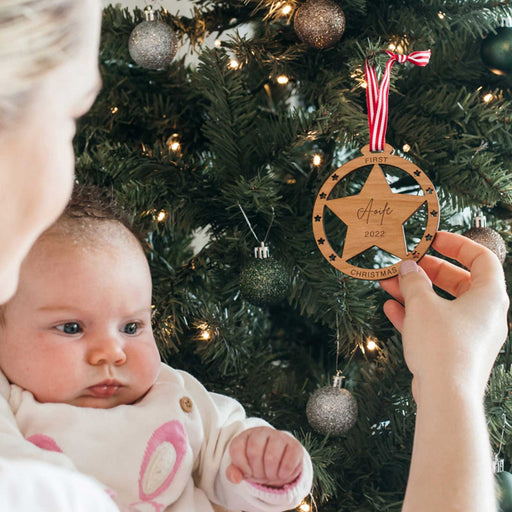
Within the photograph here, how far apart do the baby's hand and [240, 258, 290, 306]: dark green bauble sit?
0.28 metres

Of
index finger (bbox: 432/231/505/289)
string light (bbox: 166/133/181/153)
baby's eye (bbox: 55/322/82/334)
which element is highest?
string light (bbox: 166/133/181/153)

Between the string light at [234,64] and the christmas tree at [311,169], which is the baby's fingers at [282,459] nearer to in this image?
the christmas tree at [311,169]

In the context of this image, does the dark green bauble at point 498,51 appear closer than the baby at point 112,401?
No

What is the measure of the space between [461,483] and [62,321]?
0.58 m

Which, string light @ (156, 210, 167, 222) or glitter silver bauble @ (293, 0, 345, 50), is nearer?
glitter silver bauble @ (293, 0, 345, 50)

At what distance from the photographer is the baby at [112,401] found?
83 centimetres

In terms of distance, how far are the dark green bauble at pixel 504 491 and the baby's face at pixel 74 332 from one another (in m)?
0.64

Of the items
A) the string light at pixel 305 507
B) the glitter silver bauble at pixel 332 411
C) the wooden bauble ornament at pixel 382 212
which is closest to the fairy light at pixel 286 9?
the wooden bauble ornament at pixel 382 212

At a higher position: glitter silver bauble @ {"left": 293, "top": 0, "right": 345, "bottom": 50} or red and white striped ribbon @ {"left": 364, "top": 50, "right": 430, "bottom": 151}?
glitter silver bauble @ {"left": 293, "top": 0, "right": 345, "bottom": 50}

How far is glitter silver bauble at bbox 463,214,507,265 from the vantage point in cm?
105

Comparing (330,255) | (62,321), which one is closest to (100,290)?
(62,321)

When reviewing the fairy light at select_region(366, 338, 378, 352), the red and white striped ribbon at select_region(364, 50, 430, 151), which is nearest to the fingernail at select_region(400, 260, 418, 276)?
the red and white striped ribbon at select_region(364, 50, 430, 151)

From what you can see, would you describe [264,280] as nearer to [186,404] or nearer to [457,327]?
[186,404]

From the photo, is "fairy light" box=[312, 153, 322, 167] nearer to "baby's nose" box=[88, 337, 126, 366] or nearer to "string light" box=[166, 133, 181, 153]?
"string light" box=[166, 133, 181, 153]
